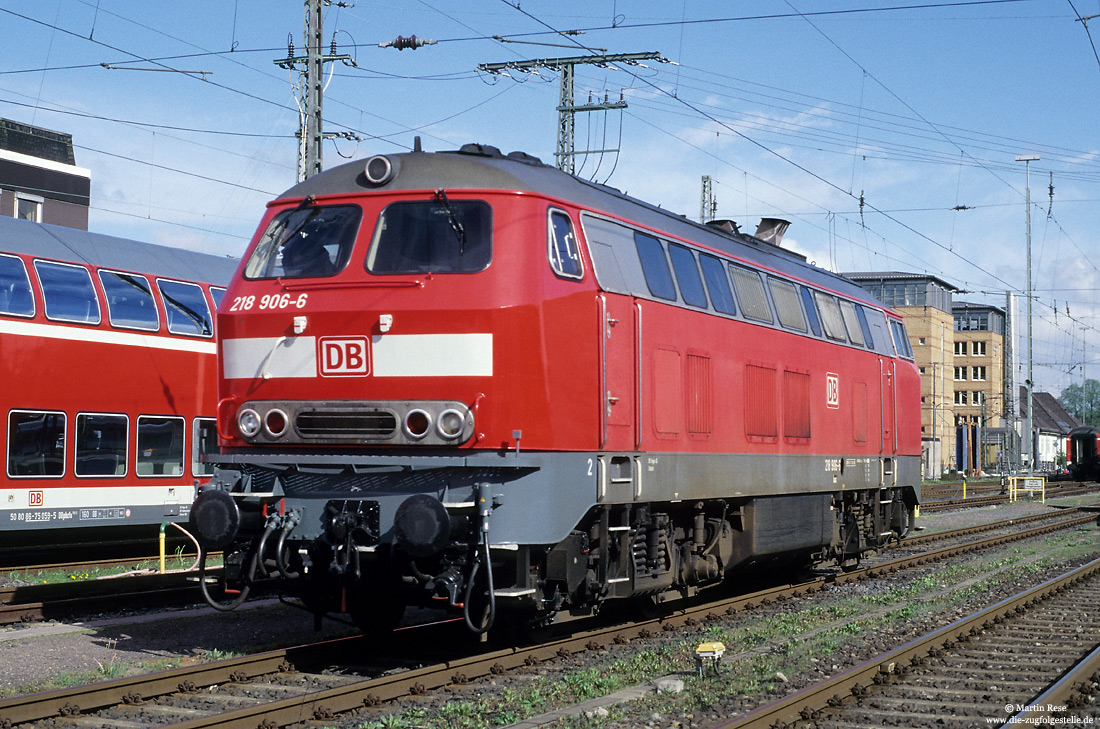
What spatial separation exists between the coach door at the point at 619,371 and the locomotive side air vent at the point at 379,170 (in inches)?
81.2

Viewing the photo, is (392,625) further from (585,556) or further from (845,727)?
(845,727)

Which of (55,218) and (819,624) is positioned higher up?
(55,218)

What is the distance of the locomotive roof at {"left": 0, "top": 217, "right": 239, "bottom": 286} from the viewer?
17156mm

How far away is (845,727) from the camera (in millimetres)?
7988

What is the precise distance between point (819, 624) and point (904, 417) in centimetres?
759

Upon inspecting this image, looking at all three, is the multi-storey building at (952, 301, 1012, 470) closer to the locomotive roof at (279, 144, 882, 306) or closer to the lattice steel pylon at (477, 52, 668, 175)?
the lattice steel pylon at (477, 52, 668, 175)

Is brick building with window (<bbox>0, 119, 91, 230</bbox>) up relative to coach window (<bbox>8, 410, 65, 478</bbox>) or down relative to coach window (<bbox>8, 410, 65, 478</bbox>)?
up

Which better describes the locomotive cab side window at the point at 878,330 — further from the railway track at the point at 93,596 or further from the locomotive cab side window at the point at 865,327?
the railway track at the point at 93,596

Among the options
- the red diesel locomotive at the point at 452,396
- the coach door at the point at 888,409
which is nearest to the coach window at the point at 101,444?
the red diesel locomotive at the point at 452,396

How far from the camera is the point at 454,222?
32.2 feet

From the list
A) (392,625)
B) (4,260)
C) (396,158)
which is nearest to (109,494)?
(4,260)

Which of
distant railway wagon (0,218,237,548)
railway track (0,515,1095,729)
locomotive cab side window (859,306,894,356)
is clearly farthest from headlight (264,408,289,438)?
locomotive cab side window (859,306,894,356)

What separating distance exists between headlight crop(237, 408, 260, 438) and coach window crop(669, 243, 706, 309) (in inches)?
176

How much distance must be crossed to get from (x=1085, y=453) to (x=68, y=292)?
64399 mm
